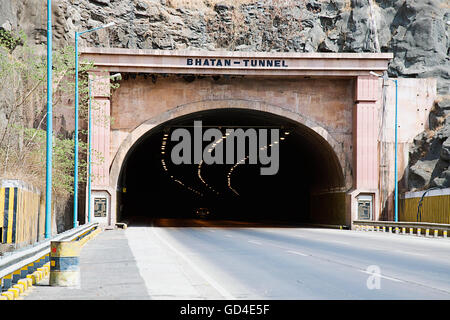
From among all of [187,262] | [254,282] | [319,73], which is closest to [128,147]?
[319,73]

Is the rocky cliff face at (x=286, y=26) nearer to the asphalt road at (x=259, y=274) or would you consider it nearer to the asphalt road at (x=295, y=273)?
the asphalt road at (x=295, y=273)

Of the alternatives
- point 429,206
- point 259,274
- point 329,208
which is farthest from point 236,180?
point 259,274

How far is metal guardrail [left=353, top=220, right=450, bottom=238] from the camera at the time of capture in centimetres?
3177

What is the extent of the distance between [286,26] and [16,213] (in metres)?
35.2

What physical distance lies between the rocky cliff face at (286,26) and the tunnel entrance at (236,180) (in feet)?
21.1

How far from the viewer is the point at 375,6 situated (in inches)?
2076

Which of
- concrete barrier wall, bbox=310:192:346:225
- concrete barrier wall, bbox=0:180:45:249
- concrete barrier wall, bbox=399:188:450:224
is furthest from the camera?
concrete barrier wall, bbox=310:192:346:225

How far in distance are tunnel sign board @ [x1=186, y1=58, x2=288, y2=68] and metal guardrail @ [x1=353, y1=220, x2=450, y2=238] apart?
11.0 m

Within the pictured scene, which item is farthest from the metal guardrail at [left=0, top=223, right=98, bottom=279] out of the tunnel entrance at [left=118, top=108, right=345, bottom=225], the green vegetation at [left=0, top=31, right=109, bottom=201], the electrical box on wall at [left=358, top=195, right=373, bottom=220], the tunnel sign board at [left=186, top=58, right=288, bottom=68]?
the tunnel entrance at [left=118, top=108, right=345, bottom=225]

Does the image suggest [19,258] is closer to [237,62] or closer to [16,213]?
[16,213]

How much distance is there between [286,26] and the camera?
174ft

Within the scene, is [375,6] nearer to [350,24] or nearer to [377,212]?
[350,24]

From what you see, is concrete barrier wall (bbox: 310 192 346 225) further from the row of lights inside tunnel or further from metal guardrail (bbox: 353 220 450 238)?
the row of lights inside tunnel
